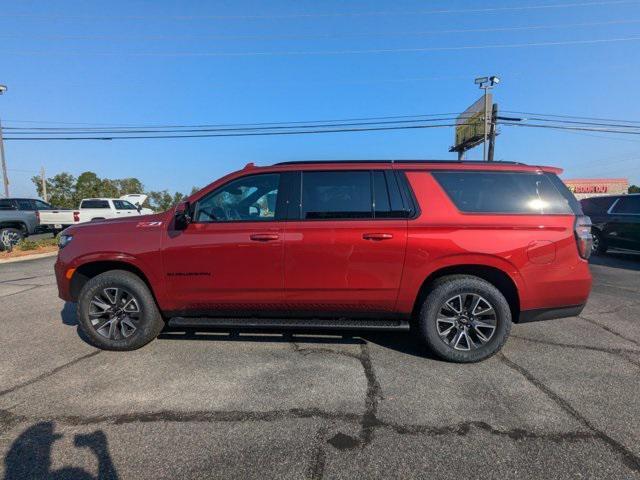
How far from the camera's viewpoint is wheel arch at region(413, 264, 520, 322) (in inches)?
149

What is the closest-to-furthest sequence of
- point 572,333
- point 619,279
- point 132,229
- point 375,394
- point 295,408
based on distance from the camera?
point 295,408
point 375,394
point 132,229
point 572,333
point 619,279

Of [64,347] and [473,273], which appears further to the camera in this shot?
[64,347]

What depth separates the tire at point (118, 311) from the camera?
397 centimetres

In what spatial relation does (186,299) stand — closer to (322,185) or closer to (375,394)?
(322,185)

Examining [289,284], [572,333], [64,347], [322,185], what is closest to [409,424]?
[289,284]

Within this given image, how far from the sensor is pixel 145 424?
2729 mm

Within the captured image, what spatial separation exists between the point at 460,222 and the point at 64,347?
4.42 m

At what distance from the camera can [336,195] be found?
12.8ft

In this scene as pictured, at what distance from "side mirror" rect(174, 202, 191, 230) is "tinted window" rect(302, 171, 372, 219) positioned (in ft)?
3.84

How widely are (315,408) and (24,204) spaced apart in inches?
688

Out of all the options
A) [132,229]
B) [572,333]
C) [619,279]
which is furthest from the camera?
[619,279]

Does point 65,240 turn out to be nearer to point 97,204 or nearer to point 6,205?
point 6,205

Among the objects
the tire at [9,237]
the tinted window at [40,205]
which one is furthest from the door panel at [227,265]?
the tinted window at [40,205]

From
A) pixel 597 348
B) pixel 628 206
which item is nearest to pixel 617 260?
pixel 628 206
